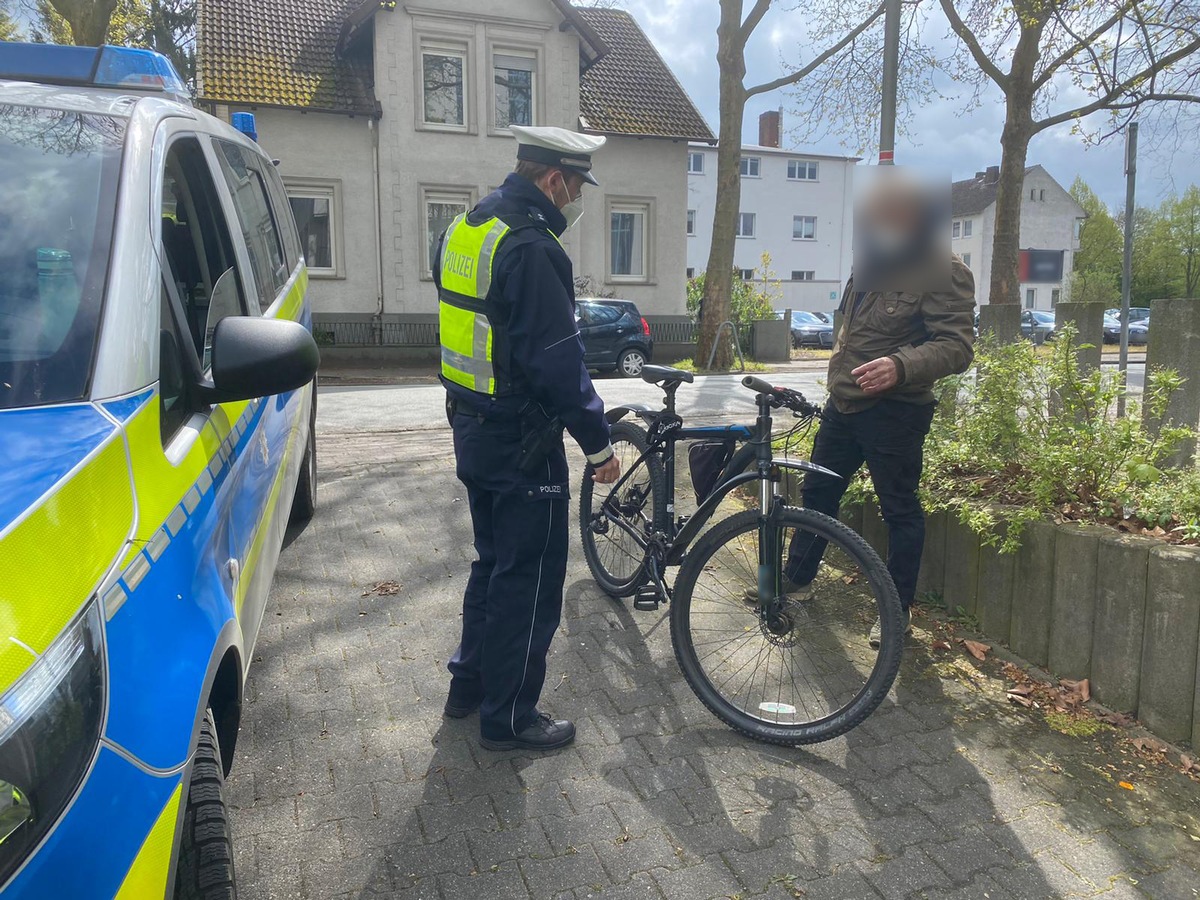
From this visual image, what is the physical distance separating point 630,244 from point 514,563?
22076 mm

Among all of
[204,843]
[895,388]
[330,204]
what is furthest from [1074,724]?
[330,204]

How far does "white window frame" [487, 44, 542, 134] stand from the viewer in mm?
22188

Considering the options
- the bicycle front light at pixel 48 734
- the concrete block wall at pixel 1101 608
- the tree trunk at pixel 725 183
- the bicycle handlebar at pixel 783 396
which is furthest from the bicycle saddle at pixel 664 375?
the tree trunk at pixel 725 183

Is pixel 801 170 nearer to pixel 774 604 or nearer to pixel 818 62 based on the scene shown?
pixel 818 62

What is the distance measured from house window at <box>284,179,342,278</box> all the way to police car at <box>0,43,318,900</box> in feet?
62.1

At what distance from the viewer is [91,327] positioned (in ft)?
6.70

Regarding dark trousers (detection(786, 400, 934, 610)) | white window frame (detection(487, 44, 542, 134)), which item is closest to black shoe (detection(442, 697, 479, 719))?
dark trousers (detection(786, 400, 934, 610))

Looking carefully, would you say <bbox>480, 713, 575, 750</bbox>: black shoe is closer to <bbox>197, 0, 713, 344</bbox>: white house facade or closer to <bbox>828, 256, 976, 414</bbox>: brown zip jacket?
<bbox>828, 256, 976, 414</bbox>: brown zip jacket

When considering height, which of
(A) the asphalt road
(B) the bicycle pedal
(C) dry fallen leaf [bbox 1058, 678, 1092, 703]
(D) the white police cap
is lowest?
(C) dry fallen leaf [bbox 1058, 678, 1092, 703]

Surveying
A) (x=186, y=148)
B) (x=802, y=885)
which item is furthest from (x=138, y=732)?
(x=186, y=148)

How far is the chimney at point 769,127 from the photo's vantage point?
5491 cm

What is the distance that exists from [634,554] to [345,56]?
67.6 feet

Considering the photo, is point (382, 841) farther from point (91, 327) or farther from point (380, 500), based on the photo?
point (380, 500)

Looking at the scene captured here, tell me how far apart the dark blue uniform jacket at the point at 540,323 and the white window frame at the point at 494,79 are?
20.1 meters
